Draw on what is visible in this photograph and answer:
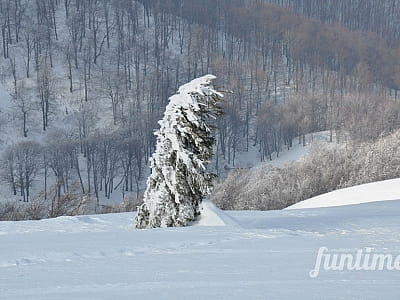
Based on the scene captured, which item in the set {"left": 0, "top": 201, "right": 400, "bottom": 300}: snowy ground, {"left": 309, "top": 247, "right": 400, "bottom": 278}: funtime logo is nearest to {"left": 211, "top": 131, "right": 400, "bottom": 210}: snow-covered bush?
{"left": 0, "top": 201, "right": 400, "bottom": 300}: snowy ground

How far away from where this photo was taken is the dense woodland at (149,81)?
51969 millimetres

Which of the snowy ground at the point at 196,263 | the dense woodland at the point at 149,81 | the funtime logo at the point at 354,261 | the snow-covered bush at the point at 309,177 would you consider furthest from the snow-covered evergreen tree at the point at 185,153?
the dense woodland at the point at 149,81

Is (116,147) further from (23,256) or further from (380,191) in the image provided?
(23,256)

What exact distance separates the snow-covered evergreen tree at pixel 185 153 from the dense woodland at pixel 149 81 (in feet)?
110

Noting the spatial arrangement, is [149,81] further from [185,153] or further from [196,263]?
[196,263]

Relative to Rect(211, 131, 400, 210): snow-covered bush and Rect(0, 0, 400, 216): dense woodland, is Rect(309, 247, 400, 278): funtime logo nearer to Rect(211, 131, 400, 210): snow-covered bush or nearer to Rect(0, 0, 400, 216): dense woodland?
Rect(211, 131, 400, 210): snow-covered bush

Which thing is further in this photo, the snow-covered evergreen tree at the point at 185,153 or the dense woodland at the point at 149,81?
the dense woodland at the point at 149,81

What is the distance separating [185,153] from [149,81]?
58854 mm

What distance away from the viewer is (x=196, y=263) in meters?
4.92

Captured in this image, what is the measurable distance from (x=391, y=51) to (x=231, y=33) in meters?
26.6

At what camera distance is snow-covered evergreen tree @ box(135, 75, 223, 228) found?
8.23 metres

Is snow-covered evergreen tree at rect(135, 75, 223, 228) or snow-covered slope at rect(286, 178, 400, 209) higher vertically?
snow-covered evergreen tree at rect(135, 75, 223, 228)

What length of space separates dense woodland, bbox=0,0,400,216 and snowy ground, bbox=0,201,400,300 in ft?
117

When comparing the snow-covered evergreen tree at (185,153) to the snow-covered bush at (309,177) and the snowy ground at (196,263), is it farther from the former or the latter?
the snow-covered bush at (309,177)
